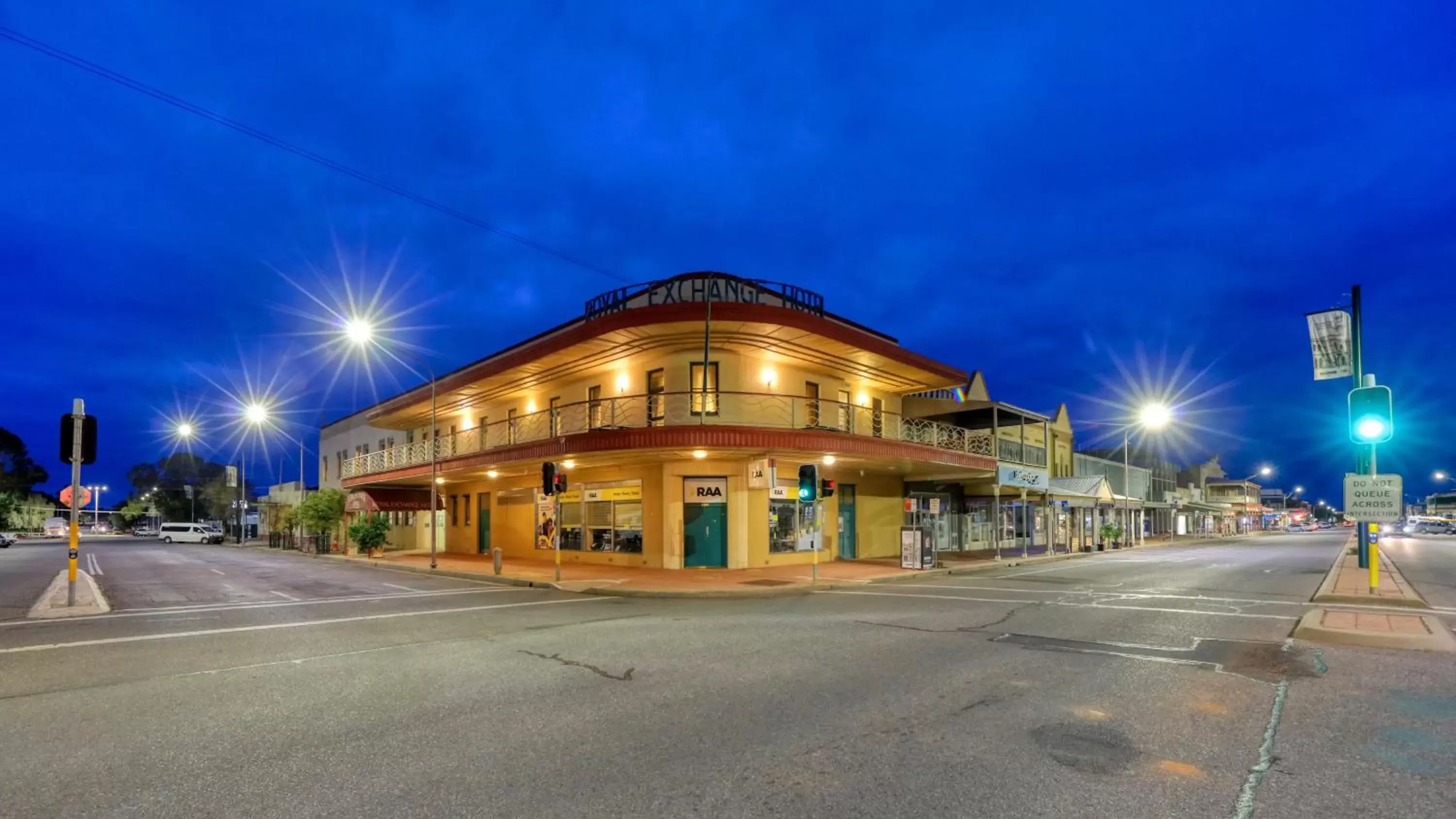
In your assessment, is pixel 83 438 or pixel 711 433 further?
pixel 711 433

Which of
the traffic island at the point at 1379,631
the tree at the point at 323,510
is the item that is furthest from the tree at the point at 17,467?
the traffic island at the point at 1379,631

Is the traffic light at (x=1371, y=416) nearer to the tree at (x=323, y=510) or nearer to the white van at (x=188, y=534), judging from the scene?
the tree at (x=323, y=510)

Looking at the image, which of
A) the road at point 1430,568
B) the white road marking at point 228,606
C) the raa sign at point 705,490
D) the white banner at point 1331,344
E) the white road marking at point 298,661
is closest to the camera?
the white road marking at point 298,661

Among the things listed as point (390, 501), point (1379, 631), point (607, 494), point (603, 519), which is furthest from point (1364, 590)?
point (390, 501)

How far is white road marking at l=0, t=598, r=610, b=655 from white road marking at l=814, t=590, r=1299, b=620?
22.1 ft

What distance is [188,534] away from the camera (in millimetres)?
66312

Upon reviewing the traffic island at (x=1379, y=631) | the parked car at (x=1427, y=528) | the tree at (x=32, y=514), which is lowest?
the parked car at (x=1427, y=528)

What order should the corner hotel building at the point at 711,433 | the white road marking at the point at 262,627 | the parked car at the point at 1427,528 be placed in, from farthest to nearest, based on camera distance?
the parked car at the point at 1427,528, the corner hotel building at the point at 711,433, the white road marking at the point at 262,627

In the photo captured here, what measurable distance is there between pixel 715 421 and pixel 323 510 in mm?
28478

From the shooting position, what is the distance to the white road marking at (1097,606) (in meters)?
12.9

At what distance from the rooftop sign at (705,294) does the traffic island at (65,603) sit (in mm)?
15157

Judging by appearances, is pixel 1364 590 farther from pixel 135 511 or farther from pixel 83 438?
pixel 135 511

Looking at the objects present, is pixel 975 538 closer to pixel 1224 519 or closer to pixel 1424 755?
pixel 1424 755

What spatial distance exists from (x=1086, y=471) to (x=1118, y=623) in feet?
147
